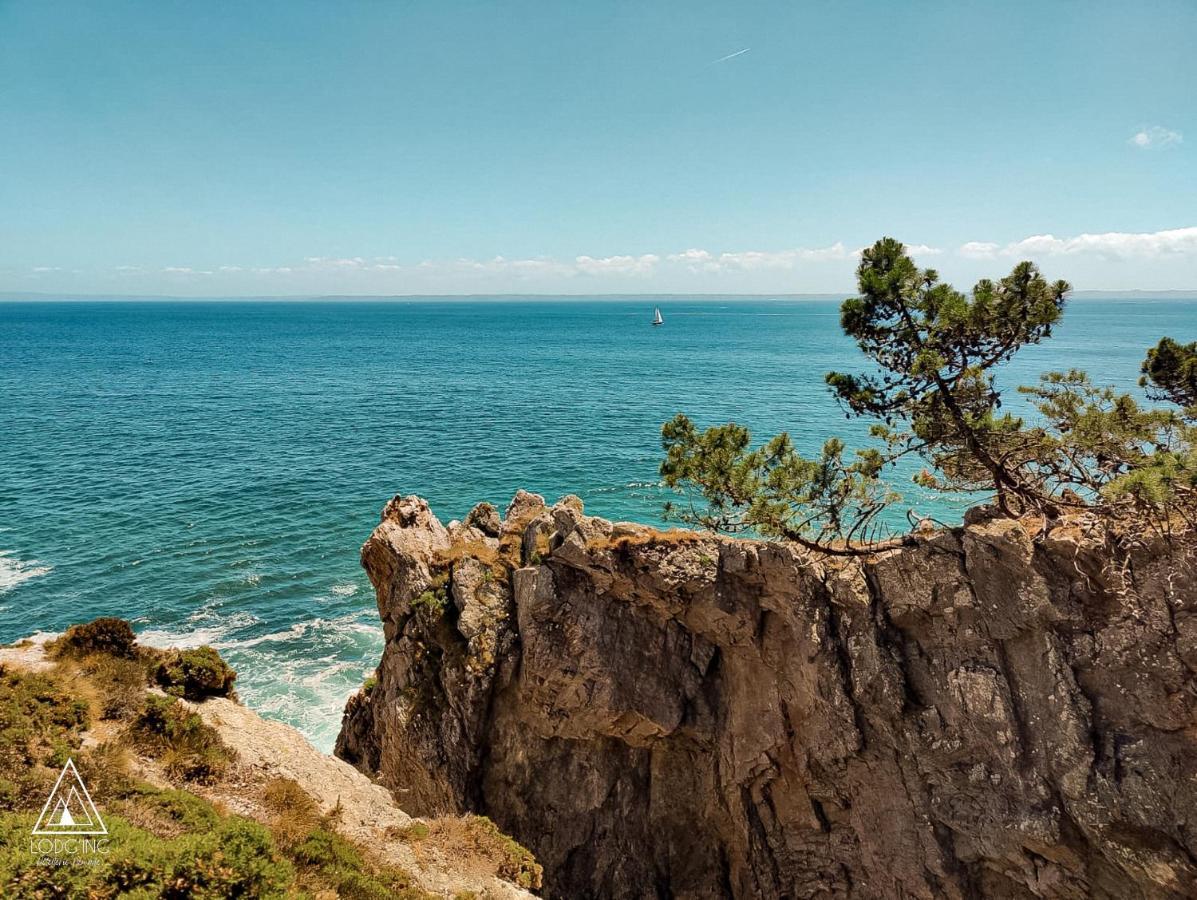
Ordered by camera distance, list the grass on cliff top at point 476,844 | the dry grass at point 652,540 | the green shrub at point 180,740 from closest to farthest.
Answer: the green shrub at point 180,740
the grass on cliff top at point 476,844
the dry grass at point 652,540

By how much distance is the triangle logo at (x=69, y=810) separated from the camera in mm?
12133

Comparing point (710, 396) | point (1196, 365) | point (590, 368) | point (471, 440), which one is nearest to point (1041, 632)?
point (1196, 365)

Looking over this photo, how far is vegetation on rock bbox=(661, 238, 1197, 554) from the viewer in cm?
1902

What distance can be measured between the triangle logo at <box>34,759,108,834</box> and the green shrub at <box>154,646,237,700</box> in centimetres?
497

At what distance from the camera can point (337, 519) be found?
49.2 metres

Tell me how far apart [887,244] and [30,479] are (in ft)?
242

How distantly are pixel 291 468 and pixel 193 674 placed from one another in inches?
1762

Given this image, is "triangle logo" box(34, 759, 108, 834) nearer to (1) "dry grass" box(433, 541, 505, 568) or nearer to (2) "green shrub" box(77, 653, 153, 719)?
(2) "green shrub" box(77, 653, 153, 719)

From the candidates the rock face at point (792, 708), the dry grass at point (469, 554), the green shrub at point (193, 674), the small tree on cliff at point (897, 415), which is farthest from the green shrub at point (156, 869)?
the small tree on cliff at point (897, 415)

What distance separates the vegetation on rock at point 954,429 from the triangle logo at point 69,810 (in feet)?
58.5

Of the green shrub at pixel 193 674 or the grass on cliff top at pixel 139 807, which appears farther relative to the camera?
the green shrub at pixel 193 674

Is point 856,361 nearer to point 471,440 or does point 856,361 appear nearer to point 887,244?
point 471,440

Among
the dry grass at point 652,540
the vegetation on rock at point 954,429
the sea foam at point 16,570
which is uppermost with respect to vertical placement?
the vegetation on rock at point 954,429

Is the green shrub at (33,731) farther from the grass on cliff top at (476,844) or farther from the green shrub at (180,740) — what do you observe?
the grass on cliff top at (476,844)
